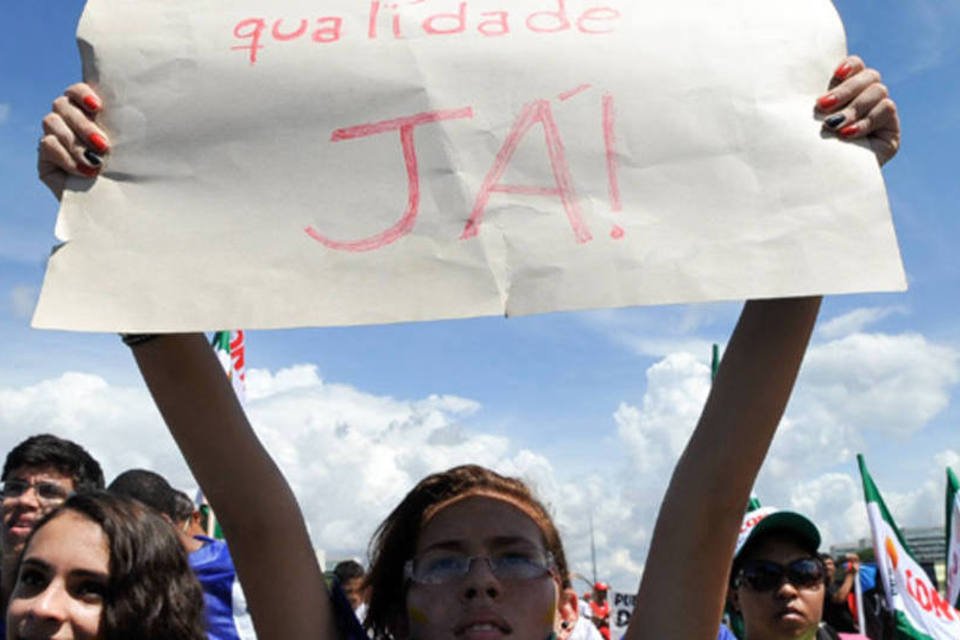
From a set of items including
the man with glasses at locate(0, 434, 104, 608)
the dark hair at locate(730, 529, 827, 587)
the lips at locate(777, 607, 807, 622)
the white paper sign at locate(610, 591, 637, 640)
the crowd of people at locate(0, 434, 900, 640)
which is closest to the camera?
the crowd of people at locate(0, 434, 900, 640)

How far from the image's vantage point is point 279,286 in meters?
1.73

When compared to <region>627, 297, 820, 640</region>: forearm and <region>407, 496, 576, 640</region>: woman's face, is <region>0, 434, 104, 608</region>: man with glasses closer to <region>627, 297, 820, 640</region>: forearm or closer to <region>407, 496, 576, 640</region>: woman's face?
<region>407, 496, 576, 640</region>: woman's face

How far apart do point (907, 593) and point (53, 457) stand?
5459mm

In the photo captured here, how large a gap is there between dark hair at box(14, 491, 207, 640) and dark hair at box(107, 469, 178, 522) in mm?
1829

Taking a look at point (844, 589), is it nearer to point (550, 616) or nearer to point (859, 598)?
point (859, 598)

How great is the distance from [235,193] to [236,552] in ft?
2.31

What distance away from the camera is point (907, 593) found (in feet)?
22.1

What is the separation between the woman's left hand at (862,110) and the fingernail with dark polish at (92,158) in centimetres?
129

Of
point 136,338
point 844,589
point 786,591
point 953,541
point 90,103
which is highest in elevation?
point 953,541

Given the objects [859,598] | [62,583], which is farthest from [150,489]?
[859,598]

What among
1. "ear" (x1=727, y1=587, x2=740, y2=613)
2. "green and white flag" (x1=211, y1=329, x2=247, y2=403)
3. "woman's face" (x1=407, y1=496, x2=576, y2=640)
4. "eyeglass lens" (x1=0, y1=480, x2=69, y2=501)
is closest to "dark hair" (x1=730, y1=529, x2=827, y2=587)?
"ear" (x1=727, y1=587, x2=740, y2=613)

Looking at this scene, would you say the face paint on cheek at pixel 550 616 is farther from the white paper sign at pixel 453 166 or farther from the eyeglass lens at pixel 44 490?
the eyeglass lens at pixel 44 490

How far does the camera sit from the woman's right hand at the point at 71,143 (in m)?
1.74

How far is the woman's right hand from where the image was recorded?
174 cm
